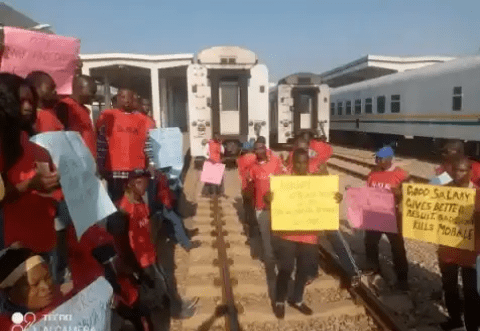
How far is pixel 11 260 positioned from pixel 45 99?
6.21 ft

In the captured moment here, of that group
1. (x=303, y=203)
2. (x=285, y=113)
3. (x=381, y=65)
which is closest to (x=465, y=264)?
(x=303, y=203)

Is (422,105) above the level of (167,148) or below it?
above

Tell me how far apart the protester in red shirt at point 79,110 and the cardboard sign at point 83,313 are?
245 cm

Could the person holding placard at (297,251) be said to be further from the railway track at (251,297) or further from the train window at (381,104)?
the train window at (381,104)

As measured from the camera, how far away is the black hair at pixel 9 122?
2.56m

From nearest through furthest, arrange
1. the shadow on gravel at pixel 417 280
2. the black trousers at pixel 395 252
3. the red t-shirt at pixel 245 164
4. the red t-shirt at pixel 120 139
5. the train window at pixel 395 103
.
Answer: the shadow on gravel at pixel 417 280, the red t-shirt at pixel 120 139, the black trousers at pixel 395 252, the red t-shirt at pixel 245 164, the train window at pixel 395 103

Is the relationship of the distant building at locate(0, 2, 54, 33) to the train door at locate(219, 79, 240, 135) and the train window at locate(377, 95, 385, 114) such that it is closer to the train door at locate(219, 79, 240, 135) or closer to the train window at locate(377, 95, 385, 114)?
the train door at locate(219, 79, 240, 135)

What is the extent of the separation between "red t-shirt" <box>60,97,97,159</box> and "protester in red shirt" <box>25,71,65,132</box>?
0.29 metres

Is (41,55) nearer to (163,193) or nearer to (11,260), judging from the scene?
(11,260)

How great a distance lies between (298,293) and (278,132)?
48.5ft

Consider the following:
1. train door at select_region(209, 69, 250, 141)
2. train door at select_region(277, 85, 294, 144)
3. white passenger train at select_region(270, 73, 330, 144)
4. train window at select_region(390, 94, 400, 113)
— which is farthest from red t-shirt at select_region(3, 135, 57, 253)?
train window at select_region(390, 94, 400, 113)

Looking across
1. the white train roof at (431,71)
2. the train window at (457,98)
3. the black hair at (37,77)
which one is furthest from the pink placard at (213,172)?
the train window at (457,98)

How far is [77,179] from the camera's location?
268 cm

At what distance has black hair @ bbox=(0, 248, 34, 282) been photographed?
82.4 inches
